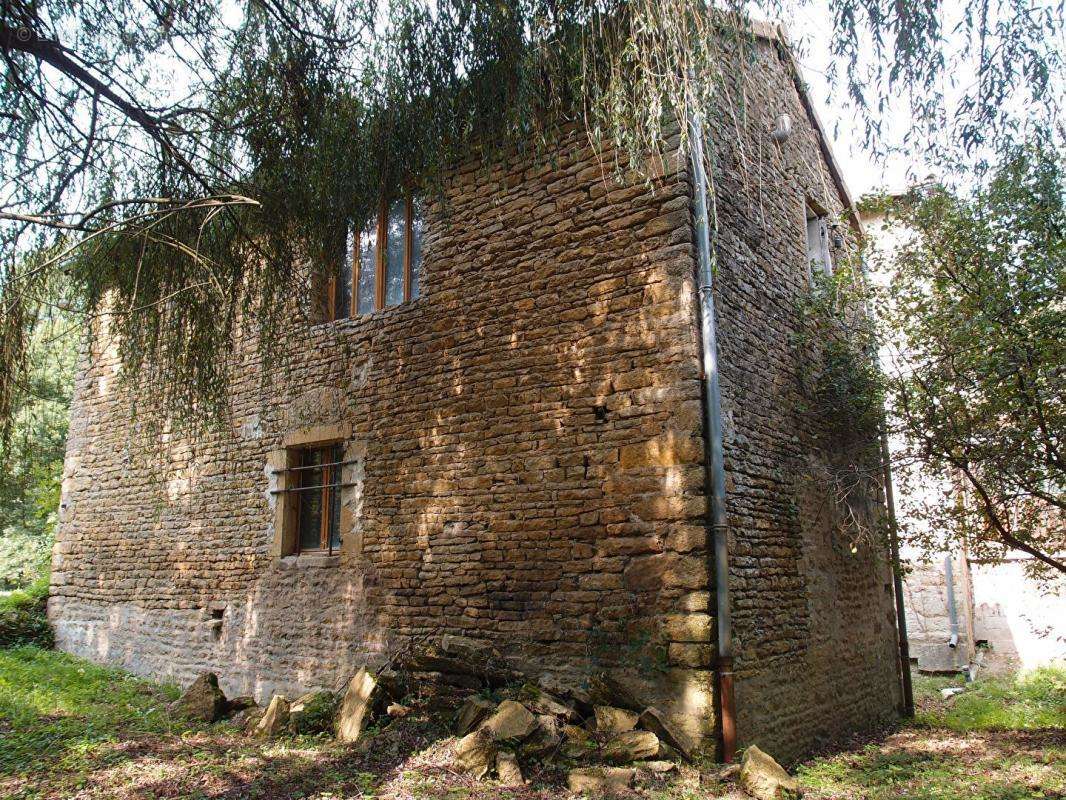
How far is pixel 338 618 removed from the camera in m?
6.86

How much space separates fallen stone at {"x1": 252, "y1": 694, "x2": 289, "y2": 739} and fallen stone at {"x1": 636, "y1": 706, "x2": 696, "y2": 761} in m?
2.76

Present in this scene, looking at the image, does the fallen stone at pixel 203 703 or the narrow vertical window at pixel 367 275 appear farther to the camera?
the narrow vertical window at pixel 367 275

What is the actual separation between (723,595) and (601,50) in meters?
3.55

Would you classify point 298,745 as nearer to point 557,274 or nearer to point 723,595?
point 723,595

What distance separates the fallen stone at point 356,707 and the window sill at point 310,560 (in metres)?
1.57

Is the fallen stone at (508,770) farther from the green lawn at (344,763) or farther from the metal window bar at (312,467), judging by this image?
the metal window bar at (312,467)

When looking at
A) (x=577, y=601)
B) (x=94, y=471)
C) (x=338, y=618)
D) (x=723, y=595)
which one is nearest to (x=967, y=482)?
(x=723, y=595)

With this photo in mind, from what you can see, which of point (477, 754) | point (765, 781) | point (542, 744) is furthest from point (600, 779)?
point (765, 781)

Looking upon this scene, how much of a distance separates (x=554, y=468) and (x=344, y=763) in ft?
7.84

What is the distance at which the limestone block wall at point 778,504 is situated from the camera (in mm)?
5426

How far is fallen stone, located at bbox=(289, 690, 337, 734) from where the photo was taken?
5723mm

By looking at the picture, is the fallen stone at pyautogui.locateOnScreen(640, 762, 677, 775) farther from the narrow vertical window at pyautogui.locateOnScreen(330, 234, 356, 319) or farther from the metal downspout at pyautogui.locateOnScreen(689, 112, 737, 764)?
the narrow vertical window at pyautogui.locateOnScreen(330, 234, 356, 319)

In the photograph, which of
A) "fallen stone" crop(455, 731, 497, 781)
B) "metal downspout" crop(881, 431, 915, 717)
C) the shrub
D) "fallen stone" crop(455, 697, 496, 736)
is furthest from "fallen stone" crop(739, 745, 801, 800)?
the shrub

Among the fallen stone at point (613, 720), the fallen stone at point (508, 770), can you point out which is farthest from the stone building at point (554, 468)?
the fallen stone at point (508, 770)
